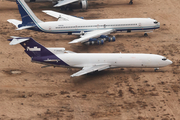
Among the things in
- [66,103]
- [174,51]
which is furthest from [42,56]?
[174,51]

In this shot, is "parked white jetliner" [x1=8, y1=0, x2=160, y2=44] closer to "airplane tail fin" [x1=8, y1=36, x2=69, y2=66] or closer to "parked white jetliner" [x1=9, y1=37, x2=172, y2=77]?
"parked white jetliner" [x1=9, y1=37, x2=172, y2=77]

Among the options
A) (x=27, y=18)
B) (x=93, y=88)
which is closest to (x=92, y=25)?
(x=27, y=18)

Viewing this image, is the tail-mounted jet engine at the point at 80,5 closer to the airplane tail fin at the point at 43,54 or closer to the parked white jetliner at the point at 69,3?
the parked white jetliner at the point at 69,3

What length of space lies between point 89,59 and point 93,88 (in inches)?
206

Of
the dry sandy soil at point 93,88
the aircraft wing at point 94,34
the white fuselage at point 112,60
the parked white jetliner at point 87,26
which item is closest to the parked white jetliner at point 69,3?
the dry sandy soil at point 93,88

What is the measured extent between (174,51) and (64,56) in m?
22.7

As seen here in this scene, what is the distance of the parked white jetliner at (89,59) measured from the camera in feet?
141

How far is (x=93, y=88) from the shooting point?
41062 mm

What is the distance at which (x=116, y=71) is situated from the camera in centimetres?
4588

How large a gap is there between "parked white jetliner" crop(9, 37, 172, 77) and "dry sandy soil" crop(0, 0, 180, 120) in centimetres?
185

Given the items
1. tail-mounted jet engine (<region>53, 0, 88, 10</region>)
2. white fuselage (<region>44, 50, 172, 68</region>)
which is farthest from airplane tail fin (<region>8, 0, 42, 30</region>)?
tail-mounted jet engine (<region>53, 0, 88, 10</region>)

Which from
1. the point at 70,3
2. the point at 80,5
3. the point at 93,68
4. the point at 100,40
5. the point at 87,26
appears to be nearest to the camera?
the point at 93,68

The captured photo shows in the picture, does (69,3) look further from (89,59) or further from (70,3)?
(89,59)

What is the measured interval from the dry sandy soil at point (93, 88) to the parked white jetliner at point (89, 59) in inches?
73.0
